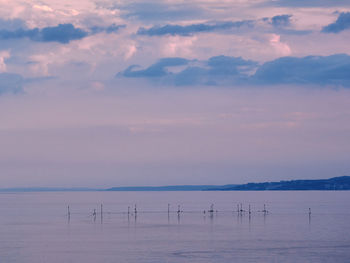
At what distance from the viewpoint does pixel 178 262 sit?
84750mm

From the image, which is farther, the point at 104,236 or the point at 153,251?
the point at 104,236

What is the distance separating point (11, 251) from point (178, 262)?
2864cm

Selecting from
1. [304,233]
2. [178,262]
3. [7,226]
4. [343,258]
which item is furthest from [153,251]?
[7,226]

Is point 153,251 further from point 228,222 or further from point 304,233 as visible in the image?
point 228,222

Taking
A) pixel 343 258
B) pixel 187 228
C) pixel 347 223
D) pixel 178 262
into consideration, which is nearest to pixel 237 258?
pixel 178 262

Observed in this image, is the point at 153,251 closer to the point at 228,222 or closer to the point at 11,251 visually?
the point at 11,251

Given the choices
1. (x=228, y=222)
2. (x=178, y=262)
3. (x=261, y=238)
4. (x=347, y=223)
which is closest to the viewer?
(x=178, y=262)

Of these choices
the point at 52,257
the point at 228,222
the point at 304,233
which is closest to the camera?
the point at 52,257

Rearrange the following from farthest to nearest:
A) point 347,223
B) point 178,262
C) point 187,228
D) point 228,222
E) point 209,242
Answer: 1. point 228,222
2. point 347,223
3. point 187,228
4. point 209,242
5. point 178,262

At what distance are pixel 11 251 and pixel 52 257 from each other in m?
9.29

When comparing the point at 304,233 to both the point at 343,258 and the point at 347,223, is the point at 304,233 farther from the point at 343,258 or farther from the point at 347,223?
the point at 343,258

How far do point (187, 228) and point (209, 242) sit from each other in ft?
114

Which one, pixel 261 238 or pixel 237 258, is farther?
pixel 261 238

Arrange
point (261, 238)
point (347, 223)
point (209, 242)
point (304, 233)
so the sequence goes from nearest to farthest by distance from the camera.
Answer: point (209, 242)
point (261, 238)
point (304, 233)
point (347, 223)
